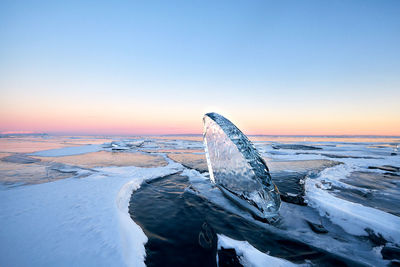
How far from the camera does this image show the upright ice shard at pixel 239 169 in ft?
9.30

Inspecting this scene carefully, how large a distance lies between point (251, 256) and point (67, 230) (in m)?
2.45

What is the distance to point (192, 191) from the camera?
4.23m

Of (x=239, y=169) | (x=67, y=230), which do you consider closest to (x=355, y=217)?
(x=239, y=169)

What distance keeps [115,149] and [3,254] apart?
1358cm

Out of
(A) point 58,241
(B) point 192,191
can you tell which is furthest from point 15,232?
(B) point 192,191

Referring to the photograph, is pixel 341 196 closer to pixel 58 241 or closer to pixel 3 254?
pixel 58 241

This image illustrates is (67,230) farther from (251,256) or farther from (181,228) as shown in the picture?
(251,256)

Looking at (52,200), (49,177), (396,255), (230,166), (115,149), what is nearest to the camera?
(396,255)

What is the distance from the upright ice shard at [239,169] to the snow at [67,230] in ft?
6.51

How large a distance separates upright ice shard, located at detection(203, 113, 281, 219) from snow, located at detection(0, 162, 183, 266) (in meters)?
1.98

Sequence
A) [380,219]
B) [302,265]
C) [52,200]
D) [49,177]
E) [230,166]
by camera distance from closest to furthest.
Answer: [302,265] < [380,219] < [52,200] < [230,166] < [49,177]

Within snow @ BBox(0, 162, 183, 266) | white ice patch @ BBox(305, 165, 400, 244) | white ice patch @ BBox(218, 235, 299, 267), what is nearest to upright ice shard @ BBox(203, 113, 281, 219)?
white ice patch @ BBox(218, 235, 299, 267)

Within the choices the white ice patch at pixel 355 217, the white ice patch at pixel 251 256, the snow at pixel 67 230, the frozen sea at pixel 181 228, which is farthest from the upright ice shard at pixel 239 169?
the snow at pixel 67 230

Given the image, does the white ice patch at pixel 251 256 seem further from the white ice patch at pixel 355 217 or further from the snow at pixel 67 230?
the white ice patch at pixel 355 217
